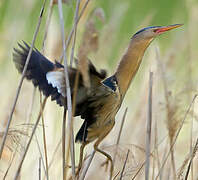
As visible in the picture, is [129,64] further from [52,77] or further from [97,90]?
[52,77]

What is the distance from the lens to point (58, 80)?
52.2 inches

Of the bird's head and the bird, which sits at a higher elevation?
the bird's head

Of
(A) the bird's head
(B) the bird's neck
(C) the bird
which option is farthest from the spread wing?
(A) the bird's head

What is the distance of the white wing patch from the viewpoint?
4.31 ft

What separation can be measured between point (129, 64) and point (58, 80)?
31 centimetres

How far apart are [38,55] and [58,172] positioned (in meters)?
0.70

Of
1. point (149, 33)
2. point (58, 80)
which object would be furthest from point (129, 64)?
point (58, 80)

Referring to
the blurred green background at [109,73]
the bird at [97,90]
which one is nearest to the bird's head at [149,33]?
the bird at [97,90]

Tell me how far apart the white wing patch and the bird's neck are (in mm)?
241

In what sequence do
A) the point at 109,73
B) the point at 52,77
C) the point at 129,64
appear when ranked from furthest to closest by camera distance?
1. the point at 109,73
2. the point at 129,64
3. the point at 52,77

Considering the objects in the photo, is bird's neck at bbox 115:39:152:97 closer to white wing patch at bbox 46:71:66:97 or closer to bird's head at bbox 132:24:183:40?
bird's head at bbox 132:24:183:40

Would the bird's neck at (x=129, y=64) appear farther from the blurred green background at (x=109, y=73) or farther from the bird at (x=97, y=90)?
the blurred green background at (x=109, y=73)

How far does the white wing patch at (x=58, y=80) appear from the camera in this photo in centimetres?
131

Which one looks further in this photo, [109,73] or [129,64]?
[109,73]
